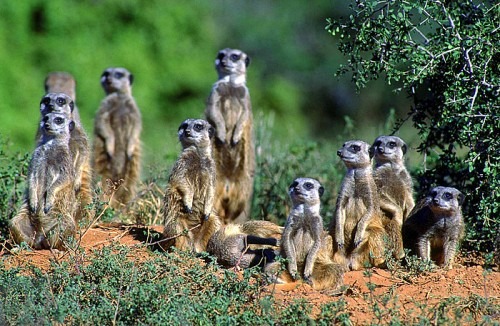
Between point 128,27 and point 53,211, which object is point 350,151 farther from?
point 128,27

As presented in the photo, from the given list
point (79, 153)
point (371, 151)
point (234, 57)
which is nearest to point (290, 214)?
point (371, 151)

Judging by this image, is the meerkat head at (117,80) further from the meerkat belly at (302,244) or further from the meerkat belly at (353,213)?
the meerkat belly at (302,244)

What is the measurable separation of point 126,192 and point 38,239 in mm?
3045

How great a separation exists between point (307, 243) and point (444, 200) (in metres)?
1.12

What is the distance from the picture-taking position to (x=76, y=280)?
6352mm

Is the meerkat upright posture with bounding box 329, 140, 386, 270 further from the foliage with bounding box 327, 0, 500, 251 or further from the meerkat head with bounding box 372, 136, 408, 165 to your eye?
the foliage with bounding box 327, 0, 500, 251

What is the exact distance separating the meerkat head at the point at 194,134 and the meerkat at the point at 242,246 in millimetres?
758

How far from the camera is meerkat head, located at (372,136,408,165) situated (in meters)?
7.51

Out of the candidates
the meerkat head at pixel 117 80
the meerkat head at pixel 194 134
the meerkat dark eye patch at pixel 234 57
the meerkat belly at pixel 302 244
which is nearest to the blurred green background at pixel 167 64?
the meerkat head at pixel 117 80

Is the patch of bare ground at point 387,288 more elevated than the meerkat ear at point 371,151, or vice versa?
the meerkat ear at point 371,151

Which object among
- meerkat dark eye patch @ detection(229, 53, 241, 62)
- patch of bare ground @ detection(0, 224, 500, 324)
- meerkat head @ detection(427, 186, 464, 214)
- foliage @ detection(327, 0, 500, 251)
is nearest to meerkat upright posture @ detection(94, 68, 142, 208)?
meerkat dark eye patch @ detection(229, 53, 241, 62)

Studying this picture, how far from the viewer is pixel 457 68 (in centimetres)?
760

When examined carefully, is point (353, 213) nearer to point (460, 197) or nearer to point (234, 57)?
point (460, 197)

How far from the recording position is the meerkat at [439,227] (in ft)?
23.1
